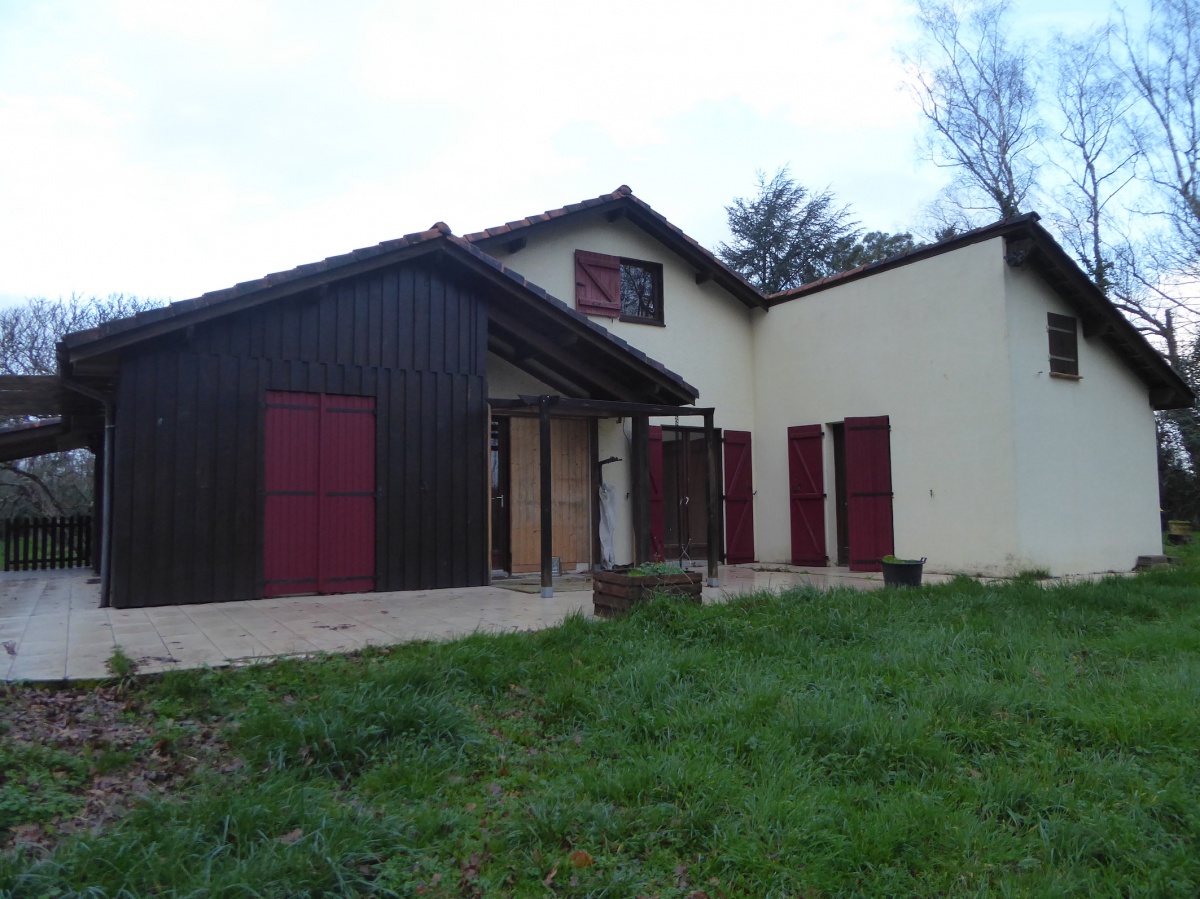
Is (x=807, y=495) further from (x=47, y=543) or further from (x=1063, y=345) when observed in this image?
(x=47, y=543)

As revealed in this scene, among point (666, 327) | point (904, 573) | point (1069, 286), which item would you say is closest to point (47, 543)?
point (666, 327)

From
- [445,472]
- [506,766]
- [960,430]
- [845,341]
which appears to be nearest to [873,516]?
[960,430]

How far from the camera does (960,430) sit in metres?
10.2

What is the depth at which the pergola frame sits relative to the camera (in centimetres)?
798

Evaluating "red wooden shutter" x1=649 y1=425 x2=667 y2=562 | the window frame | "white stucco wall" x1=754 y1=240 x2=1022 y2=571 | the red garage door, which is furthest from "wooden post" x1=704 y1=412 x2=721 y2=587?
the red garage door

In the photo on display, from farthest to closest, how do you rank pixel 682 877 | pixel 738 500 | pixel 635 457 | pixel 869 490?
pixel 738 500, pixel 869 490, pixel 635 457, pixel 682 877

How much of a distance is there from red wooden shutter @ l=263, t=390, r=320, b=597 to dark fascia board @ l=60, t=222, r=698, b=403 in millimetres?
1021

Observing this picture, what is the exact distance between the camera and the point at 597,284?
1140cm

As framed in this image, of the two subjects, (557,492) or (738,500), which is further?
(738,500)

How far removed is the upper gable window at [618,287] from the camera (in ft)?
37.1

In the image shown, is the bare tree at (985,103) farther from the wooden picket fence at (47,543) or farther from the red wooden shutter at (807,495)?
the wooden picket fence at (47,543)

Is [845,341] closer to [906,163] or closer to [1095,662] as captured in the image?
[1095,662]

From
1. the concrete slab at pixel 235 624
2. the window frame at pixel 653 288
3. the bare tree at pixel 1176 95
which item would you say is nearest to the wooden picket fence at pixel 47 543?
the concrete slab at pixel 235 624

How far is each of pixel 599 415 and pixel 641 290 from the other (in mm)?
3138
